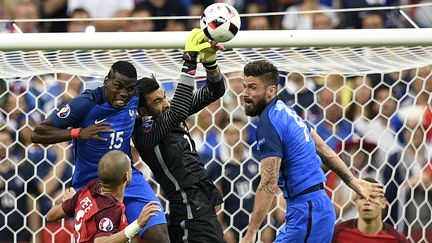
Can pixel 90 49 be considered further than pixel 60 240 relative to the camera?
No

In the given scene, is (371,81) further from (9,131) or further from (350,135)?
(9,131)

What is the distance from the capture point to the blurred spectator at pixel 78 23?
934cm

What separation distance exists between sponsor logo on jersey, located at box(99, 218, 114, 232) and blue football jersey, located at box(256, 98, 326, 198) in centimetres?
98

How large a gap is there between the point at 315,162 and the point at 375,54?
102 cm

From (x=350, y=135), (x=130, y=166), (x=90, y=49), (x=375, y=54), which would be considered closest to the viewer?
(x=130, y=166)

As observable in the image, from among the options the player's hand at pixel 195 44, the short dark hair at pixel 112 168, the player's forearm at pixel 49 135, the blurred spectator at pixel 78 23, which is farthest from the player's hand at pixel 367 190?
the blurred spectator at pixel 78 23

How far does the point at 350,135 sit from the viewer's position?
25.2 ft

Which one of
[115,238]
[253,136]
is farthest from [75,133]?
[253,136]

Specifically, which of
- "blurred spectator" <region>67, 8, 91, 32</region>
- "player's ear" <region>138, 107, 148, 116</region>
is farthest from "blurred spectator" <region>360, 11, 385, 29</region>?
"player's ear" <region>138, 107, 148, 116</region>

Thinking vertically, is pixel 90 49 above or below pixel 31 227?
above

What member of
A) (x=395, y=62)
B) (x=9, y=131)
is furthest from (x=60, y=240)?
(x=395, y=62)

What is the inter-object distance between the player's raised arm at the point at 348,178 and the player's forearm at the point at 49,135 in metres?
1.48

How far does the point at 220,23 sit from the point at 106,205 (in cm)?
115

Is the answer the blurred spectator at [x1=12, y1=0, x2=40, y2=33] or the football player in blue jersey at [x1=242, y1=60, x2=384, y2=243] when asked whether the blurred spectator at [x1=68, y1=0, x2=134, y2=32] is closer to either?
the blurred spectator at [x1=12, y1=0, x2=40, y2=33]
